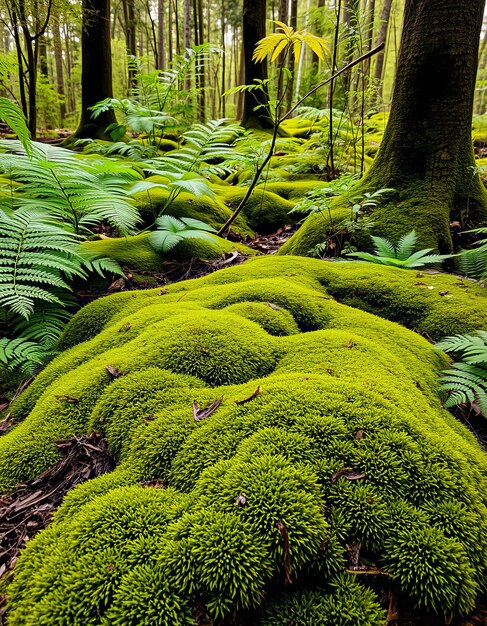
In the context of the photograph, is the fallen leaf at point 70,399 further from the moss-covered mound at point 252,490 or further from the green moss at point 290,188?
the green moss at point 290,188

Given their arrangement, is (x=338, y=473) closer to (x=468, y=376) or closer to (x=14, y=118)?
(x=468, y=376)

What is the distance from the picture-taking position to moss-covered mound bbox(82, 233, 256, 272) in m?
3.85

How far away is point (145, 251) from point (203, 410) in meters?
2.73

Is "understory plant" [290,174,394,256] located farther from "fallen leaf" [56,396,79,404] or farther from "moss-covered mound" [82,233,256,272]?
"fallen leaf" [56,396,79,404]

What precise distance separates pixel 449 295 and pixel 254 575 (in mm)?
2684

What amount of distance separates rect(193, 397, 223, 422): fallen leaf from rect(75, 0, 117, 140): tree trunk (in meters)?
9.50

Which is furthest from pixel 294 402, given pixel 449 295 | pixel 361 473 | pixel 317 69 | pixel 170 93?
pixel 317 69

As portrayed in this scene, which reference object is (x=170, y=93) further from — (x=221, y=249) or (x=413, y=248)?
(x=413, y=248)

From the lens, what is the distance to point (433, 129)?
378 centimetres

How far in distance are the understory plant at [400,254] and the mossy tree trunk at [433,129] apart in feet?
0.63

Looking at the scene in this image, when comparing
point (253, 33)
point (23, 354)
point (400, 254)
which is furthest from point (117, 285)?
point (253, 33)

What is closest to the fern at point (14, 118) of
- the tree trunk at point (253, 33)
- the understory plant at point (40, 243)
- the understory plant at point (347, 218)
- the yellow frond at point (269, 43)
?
the understory plant at point (40, 243)

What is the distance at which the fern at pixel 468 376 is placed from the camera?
1.98 metres

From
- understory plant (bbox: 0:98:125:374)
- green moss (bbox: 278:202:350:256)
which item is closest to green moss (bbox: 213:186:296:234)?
green moss (bbox: 278:202:350:256)
